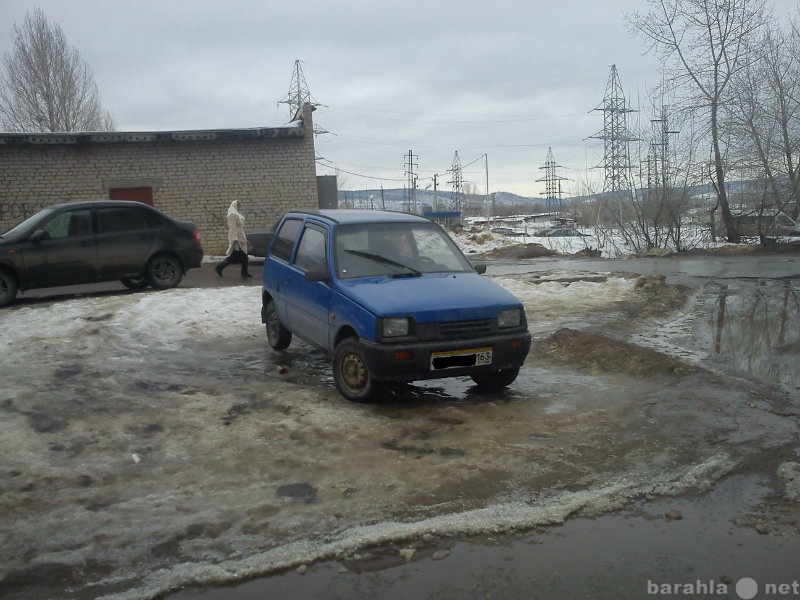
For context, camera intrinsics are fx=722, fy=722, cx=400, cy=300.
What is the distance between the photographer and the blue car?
5941 millimetres

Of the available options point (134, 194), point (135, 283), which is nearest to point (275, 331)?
point (135, 283)

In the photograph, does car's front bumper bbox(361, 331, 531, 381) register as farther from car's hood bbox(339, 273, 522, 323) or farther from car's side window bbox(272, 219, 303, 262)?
car's side window bbox(272, 219, 303, 262)

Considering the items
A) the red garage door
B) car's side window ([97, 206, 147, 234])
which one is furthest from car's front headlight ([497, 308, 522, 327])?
the red garage door

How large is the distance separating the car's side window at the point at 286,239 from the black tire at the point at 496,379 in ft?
8.38

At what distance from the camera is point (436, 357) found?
19.5ft

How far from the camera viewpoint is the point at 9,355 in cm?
770

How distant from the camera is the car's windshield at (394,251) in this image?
6832 millimetres

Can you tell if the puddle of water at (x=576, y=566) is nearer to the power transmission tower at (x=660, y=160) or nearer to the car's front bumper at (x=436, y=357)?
the car's front bumper at (x=436, y=357)

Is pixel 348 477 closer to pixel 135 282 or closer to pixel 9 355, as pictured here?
pixel 9 355

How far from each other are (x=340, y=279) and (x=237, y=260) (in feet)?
29.4

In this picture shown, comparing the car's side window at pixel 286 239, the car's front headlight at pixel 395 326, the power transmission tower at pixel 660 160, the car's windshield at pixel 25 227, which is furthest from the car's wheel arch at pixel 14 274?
the power transmission tower at pixel 660 160

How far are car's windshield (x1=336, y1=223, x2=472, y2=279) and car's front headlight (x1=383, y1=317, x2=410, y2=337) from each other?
89 centimetres

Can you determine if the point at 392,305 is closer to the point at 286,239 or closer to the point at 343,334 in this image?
the point at 343,334

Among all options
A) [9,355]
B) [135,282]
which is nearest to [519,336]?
[9,355]
